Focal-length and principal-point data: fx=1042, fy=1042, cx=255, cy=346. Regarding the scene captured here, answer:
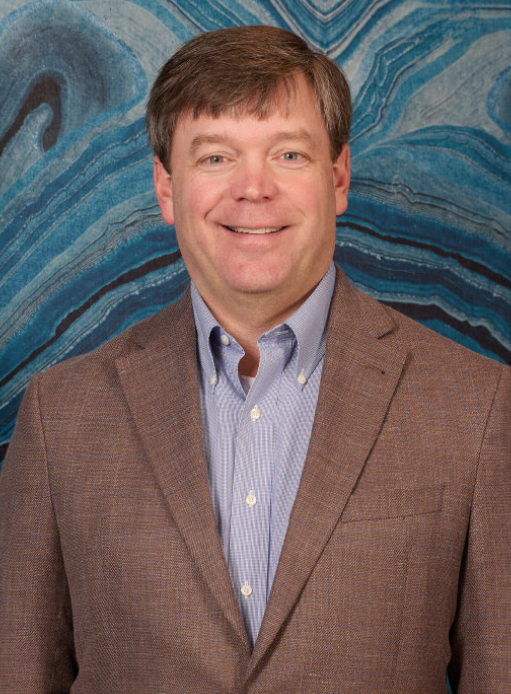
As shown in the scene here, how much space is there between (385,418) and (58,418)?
25.5 inches

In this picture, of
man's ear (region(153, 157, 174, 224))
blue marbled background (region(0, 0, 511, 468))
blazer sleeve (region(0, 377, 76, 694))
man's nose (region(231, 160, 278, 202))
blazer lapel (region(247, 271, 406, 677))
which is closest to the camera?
blazer lapel (region(247, 271, 406, 677))

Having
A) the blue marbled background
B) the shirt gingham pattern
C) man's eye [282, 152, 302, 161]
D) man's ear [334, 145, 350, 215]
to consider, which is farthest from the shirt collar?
the blue marbled background

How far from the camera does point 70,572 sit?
2.03 m

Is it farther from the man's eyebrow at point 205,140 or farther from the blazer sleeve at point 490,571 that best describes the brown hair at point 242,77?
the blazer sleeve at point 490,571

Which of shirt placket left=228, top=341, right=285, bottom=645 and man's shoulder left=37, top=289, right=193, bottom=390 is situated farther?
man's shoulder left=37, top=289, right=193, bottom=390

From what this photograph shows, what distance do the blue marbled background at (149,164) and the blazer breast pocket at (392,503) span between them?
876 mm

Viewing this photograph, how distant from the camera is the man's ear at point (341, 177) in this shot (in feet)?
6.96

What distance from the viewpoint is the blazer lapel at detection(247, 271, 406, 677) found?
1829 millimetres

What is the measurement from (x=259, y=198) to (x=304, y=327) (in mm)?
266

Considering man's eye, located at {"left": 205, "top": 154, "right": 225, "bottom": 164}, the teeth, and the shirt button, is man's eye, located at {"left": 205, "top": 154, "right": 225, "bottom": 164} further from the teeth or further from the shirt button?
the shirt button

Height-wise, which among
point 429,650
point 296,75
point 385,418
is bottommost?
point 429,650

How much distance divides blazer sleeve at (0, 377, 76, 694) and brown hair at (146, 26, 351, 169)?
0.71m

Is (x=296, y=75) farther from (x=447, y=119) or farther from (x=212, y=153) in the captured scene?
(x=447, y=119)

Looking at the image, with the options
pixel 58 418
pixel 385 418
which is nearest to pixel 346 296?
pixel 385 418
